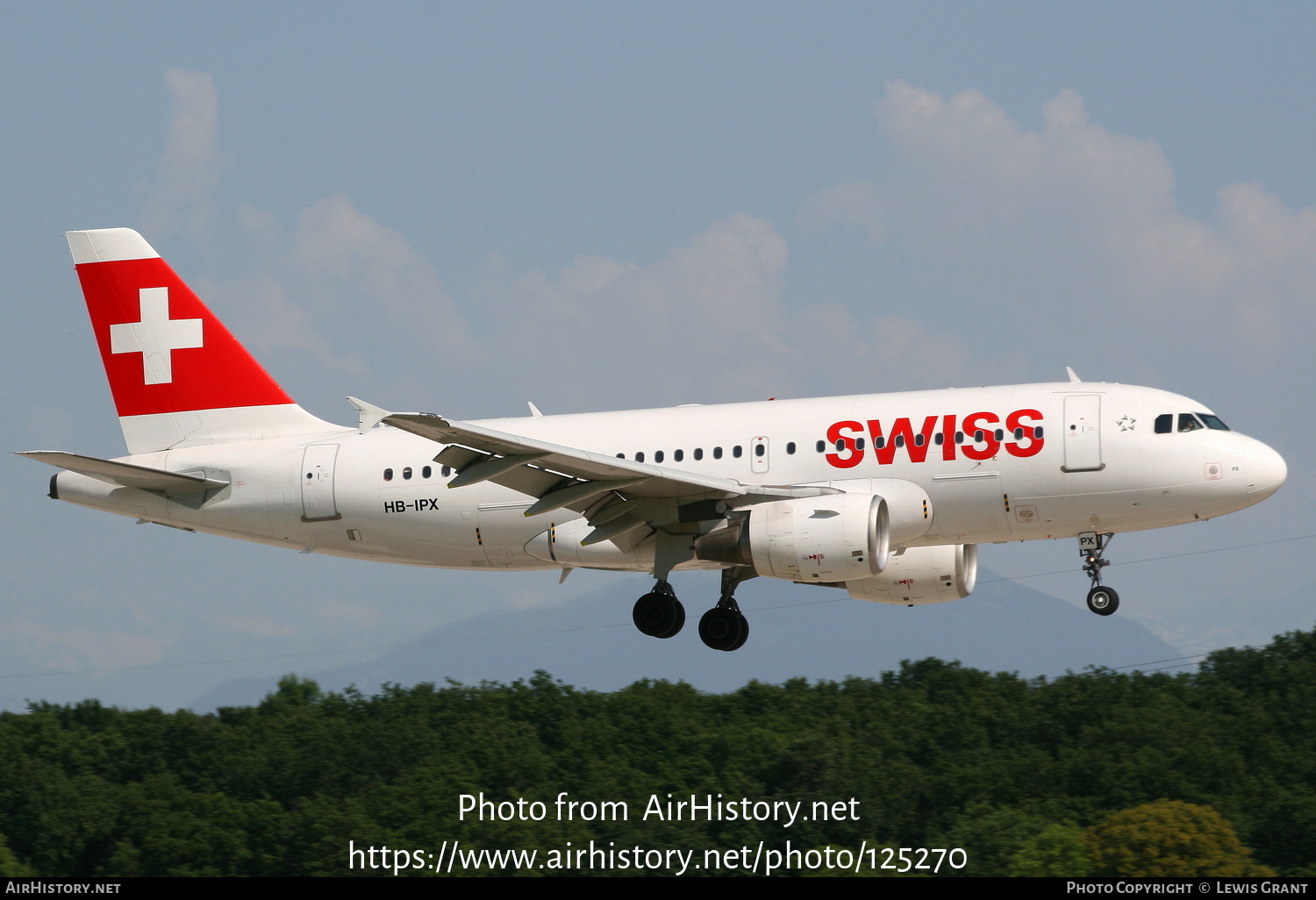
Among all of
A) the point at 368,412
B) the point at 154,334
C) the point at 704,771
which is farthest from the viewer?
the point at 704,771

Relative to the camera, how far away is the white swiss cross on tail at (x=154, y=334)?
34906 mm

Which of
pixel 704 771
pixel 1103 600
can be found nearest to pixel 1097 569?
pixel 1103 600

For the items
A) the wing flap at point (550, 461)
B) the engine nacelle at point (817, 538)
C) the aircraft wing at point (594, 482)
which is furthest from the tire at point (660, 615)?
the engine nacelle at point (817, 538)

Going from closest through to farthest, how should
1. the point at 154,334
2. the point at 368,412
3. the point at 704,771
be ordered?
the point at 368,412 → the point at 154,334 → the point at 704,771

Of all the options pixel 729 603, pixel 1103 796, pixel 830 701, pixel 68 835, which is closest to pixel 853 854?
pixel 1103 796

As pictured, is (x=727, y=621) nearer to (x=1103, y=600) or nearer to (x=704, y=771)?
(x=1103, y=600)

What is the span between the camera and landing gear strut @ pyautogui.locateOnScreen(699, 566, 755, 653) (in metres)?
31.0

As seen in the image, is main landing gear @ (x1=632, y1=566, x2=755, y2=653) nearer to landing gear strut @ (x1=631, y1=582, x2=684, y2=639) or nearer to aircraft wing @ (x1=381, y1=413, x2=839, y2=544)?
landing gear strut @ (x1=631, y1=582, x2=684, y2=639)

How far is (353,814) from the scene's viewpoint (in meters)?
76.4

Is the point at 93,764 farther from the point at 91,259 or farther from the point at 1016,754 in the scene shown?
the point at 91,259

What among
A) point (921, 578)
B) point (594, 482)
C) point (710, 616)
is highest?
point (594, 482)

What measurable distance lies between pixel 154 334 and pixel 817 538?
15734 mm

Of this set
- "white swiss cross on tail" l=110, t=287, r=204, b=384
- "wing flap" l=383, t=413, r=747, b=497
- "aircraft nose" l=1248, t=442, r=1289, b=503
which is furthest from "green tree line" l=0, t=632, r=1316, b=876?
"wing flap" l=383, t=413, r=747, b=497

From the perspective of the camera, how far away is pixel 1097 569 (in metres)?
30.3
